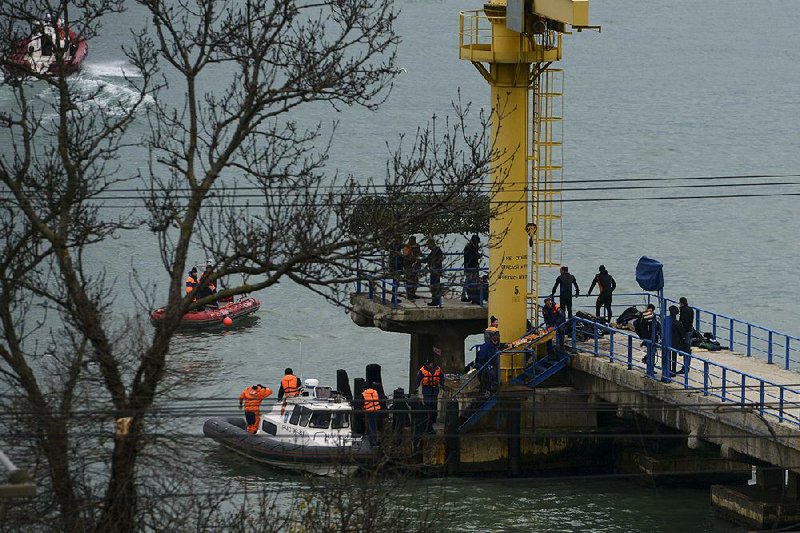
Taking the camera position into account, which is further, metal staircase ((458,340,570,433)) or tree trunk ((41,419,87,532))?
metal staircase ((458,340,570,433))

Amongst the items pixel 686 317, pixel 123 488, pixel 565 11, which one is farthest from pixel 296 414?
pixel 123 488

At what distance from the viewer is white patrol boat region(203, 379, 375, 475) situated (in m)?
34.1

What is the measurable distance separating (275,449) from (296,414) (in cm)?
88

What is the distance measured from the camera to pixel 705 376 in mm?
30109

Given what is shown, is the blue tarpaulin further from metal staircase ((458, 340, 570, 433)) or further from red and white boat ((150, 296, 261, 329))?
red and white boat ((150, 296, 261, 329))

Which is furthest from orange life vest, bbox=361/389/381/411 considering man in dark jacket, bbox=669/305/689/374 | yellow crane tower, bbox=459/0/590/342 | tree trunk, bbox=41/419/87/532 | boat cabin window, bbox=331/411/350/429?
tree trunk, bbox=41/419/87/532

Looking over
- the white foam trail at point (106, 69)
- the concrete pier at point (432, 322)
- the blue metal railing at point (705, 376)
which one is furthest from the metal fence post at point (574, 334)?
the white foam trail at point (106, 69)

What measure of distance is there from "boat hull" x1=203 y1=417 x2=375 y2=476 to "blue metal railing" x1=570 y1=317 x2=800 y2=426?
5.10 m

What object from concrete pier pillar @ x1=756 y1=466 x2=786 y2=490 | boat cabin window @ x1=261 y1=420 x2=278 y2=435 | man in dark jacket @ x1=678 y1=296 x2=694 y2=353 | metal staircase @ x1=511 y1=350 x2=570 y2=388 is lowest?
concrete pier pillar @ x1=756 y1=466 x2=786 y2=490

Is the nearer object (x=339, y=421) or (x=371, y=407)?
(x=371, y=407)

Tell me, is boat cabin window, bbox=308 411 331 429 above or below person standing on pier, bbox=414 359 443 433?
below

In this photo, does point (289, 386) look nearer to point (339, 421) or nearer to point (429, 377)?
point (339, 421)

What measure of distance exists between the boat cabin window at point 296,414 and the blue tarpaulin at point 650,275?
7.58 metres

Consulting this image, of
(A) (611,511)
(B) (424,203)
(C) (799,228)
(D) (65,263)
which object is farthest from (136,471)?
(C) (799,228)
